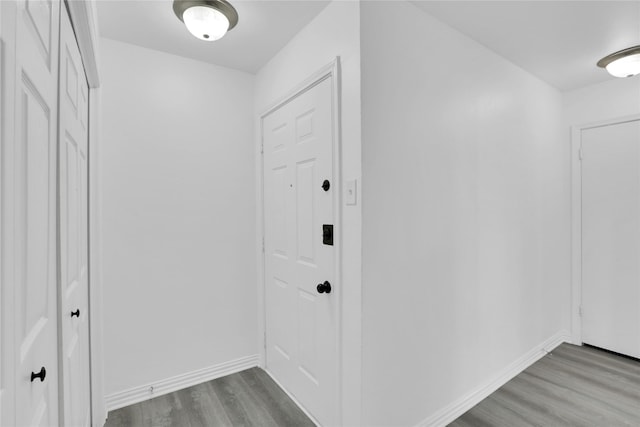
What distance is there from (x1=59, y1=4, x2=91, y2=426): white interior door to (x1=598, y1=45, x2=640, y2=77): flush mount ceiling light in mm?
3225

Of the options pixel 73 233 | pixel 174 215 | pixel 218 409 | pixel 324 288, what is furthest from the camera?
pixel 174 215

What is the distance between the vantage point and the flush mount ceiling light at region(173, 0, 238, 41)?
1.65m

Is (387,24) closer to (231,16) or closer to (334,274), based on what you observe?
(231,16)

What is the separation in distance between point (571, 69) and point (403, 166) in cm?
201

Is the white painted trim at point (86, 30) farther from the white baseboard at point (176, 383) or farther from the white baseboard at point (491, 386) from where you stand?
the white baseboard at point (491, 386)

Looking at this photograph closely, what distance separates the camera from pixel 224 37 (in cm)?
205

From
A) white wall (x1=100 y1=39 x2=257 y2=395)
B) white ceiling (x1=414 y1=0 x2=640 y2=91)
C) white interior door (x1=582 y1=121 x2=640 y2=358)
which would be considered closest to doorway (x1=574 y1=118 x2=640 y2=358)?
white interior door (x1=582 y1=121 x2=640 y2=358)

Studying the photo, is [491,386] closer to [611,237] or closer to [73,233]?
[611,237]

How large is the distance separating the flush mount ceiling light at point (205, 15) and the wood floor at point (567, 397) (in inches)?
103

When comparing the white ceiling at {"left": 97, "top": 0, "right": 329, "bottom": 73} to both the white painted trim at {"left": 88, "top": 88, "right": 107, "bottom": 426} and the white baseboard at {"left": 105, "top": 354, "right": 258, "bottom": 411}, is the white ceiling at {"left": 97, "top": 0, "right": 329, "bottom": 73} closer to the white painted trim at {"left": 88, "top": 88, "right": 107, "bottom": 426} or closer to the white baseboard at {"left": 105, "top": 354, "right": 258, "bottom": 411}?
the white painted trim at {"left": 88, "top": 88, "right": 107, "bottom": 426}

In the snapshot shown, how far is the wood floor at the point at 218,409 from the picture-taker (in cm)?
192

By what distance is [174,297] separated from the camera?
228 centimetres

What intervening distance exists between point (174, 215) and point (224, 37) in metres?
1.23

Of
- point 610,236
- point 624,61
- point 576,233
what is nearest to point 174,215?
point 624,61
